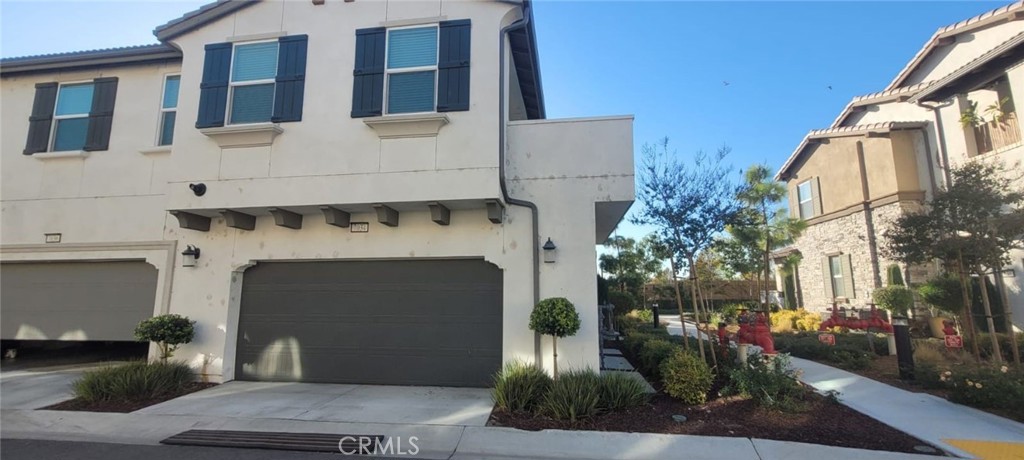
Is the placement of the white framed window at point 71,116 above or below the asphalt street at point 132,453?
above

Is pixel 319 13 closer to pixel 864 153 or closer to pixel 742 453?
pixel 742 453

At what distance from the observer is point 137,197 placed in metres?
8.72

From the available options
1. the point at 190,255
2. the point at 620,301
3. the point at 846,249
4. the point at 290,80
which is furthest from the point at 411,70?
the point at 846,249

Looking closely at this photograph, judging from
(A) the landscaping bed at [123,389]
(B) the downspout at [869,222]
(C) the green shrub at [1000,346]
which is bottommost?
(A) the landscaping bed at [123,389]

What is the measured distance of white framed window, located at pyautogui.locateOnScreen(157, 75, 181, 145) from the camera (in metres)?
8.88

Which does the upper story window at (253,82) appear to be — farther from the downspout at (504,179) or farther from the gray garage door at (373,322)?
the downspout at (504,179)

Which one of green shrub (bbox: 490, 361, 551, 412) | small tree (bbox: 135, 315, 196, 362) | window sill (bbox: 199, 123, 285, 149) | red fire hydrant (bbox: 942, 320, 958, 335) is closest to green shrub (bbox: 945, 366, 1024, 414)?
red fire hydrant (bbox: 942, 320, 958, 335)

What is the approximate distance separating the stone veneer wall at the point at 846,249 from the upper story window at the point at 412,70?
38.3 feet

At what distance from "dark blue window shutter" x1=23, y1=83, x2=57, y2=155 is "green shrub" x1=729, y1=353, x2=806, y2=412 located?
13.3 metres

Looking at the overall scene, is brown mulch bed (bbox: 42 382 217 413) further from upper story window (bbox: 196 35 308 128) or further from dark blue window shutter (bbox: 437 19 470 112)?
dark blue window shutter (bbox: 437 19 470 112)

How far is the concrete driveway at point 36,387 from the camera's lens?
6.72 meters

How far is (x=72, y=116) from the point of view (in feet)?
30.5

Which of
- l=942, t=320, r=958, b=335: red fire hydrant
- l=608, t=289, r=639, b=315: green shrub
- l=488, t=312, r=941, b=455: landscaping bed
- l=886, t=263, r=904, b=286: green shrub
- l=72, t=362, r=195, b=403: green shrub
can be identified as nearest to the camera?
l=488, t=312, r=941, b=455: landscaping bed

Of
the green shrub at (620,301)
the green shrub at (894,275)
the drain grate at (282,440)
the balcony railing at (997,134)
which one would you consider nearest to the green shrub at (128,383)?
the drain grate at (282,440)
